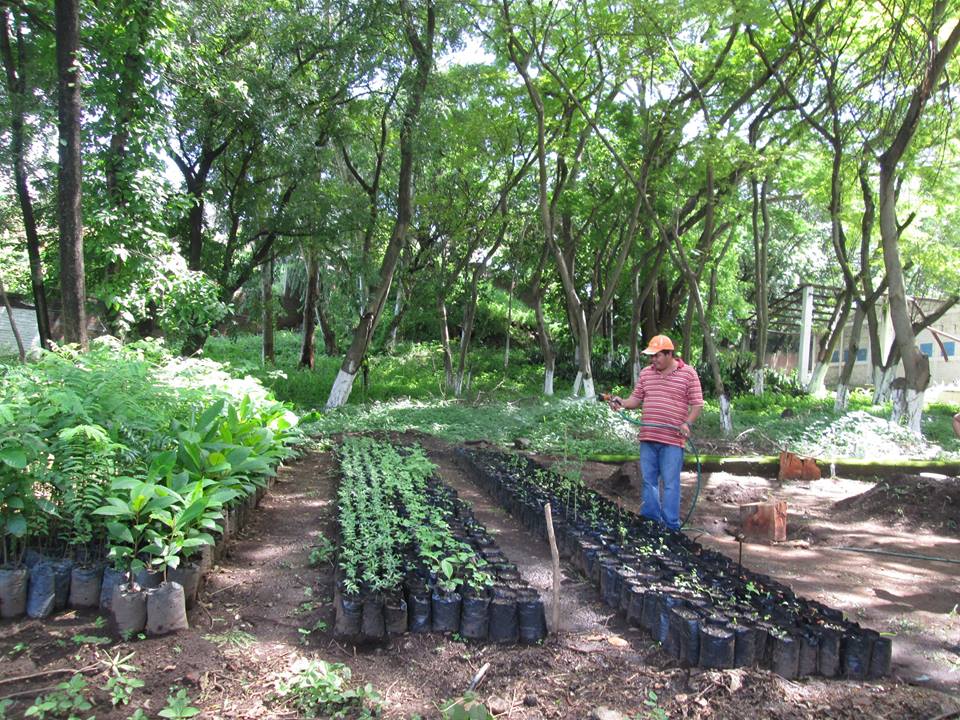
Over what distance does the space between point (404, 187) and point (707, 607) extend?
10.2 m

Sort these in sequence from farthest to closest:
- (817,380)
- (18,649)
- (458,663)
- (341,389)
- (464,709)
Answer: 1. (817,380)
2. (341,389)
3. (458,663)
4. (18,649)
5. (464,709)

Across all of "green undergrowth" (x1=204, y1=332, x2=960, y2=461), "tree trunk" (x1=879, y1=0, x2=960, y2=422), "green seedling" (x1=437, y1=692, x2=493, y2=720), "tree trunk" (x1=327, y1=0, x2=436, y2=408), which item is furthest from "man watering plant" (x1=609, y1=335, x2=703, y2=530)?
"tree trunk" (x1=327, y1=0, x2=436, y2=408)

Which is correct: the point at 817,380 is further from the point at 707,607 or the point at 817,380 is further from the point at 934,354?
the point at 707,607

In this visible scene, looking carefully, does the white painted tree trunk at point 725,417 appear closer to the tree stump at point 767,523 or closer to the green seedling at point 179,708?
the tree stump at point 767,523

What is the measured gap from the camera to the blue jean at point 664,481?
5922mm

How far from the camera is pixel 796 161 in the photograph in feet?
46.0

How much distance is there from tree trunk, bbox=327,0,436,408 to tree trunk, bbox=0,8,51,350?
4.98 metres

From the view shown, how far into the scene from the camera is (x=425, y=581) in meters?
3.81

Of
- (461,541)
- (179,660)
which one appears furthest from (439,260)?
(179,660)

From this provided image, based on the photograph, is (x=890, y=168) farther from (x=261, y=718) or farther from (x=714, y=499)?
(x=261, y=718)

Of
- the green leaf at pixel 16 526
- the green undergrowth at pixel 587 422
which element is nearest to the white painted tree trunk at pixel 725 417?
the green undergrowth at pixel 587 422

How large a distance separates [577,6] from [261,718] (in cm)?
1199

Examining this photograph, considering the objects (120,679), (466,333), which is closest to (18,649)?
(120,679)

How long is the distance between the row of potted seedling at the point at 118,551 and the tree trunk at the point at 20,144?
233 inches
